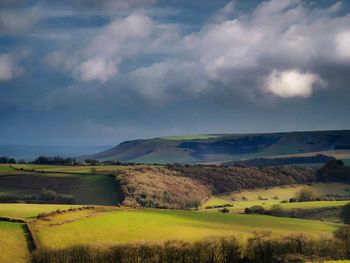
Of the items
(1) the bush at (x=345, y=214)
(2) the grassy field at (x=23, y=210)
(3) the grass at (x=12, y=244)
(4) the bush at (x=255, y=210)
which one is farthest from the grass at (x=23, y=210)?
(1) the bush at (x=345, y=214)

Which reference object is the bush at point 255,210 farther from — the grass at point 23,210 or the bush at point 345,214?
the grass at point 23,210

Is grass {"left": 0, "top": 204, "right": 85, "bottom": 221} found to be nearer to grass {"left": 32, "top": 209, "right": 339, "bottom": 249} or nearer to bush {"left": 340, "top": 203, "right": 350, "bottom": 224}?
grass {"left": 32, "top": 209, "right": 339, "bottom": 249}

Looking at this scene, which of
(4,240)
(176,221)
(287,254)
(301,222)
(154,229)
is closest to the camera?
(287,254)

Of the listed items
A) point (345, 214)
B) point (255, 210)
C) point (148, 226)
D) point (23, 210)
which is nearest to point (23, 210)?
point (23, 210)

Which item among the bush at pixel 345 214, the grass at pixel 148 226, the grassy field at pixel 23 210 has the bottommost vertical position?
the bush at pixel 345 214

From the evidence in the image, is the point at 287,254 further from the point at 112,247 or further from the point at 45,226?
the point at 45,226

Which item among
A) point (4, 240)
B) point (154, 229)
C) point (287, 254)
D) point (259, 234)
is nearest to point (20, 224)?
point (4, 240)
